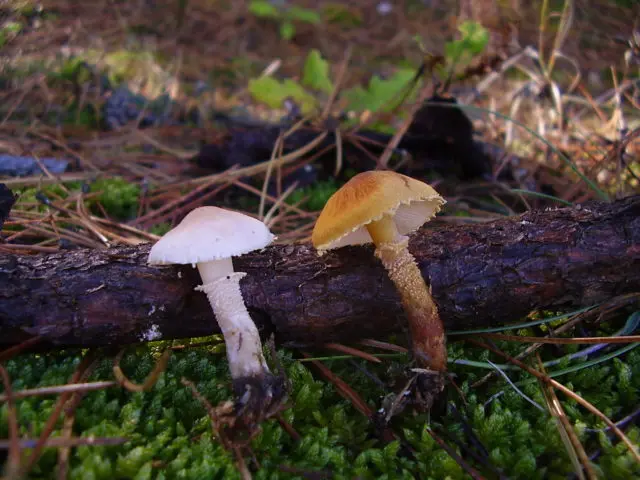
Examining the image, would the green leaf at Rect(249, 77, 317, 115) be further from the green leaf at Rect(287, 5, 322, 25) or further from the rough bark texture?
the green leaf at Rect(287, 5, 322, 25)

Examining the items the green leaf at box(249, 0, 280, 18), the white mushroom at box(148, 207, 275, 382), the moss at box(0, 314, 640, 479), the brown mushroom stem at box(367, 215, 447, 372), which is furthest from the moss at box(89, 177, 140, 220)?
the green leaf at box(249, 0, 280, 18)

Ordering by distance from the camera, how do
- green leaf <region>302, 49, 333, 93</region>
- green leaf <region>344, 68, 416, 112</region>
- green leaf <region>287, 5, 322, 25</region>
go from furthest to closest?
green leaf <region>287, 5, 322, 25</region> → green leaf <region>302, 49, 333, 93</region> → green leaf <region>344, 68, 416, 112</region>

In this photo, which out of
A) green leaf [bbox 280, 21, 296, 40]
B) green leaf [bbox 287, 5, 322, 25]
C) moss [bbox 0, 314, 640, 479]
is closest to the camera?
moss [bbox 0, 314, 640, 479]

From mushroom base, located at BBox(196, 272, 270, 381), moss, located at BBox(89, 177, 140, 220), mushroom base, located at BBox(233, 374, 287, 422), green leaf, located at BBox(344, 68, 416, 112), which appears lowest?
moss, located at BBox(89, 177, 140, 220)

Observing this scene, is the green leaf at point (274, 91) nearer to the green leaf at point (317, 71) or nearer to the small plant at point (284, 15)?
the green leaf at point (317, 71)

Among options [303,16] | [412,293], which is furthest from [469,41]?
[303,16]

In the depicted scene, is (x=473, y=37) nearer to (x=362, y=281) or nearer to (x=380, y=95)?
(x=380, y=95)

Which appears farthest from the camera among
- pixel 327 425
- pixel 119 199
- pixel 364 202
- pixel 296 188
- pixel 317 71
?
pixel 317 71
